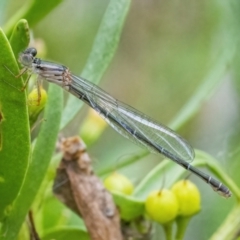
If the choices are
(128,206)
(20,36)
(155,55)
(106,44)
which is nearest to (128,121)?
(106,44)

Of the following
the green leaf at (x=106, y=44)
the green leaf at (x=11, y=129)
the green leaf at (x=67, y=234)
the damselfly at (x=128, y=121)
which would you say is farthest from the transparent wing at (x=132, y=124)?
the green leaf at (x=11, y=129)

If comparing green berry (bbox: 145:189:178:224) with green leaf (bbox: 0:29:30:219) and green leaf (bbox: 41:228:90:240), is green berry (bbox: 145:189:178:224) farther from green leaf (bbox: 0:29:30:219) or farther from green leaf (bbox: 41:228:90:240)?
green leaf (bbox: 0:29:30:219)

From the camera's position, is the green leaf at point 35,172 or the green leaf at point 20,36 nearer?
the green leaf at point 20,36

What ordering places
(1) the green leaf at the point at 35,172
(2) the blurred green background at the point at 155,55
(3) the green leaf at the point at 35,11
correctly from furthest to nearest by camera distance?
1. (2) the blurred green background at the point at 155,55
2. (3) the green leaf at the point at 35,11
3. (1) the green leaf at the point at 35,172

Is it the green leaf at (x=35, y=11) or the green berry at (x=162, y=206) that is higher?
the green leaf at (x=35, y=11)

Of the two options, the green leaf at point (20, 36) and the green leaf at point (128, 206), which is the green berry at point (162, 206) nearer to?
the green leaf at point (128, 206)

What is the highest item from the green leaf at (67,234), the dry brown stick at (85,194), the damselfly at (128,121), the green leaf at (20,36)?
the green leaf at (20,36)

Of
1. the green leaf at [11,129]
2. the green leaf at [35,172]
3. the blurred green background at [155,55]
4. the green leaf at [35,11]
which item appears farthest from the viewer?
the blurred green background at [155,55]
